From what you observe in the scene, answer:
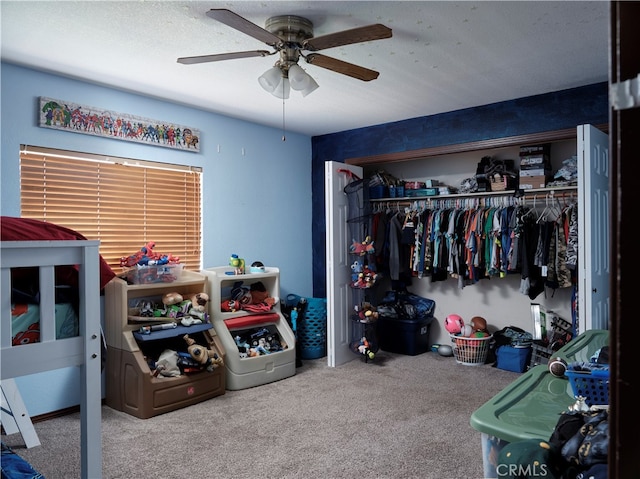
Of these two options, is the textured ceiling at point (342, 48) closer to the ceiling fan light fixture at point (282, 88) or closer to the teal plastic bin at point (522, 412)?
the ceiling fan light fixture at point (282, 88)

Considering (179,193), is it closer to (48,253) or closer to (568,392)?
(48,253)

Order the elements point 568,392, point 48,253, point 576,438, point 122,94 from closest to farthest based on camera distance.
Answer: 1. point 576,438
2. point 568,392
3. point 48,253
4. point 122,94

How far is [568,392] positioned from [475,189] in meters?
3.50

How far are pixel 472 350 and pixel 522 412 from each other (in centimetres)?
349

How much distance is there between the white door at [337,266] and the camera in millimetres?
4402

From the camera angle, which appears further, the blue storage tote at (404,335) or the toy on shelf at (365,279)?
the blue storage tote at (404,335)

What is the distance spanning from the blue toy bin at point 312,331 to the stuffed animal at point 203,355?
50.6 inches

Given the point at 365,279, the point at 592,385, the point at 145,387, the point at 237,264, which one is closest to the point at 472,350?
the point at 365,279

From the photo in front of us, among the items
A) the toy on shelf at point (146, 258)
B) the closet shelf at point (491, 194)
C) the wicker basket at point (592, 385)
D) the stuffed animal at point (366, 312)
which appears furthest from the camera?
the stuffed animal at point (366, 312)

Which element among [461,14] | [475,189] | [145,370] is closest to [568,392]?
[461,14]

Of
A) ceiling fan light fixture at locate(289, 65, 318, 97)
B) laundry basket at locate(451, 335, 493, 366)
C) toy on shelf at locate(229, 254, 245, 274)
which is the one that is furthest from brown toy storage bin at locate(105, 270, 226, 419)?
laundry basket at locate(451, 335, 493, 366)

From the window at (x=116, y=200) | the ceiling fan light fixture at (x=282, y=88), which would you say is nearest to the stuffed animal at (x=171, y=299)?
the window at (x=116, y=200)

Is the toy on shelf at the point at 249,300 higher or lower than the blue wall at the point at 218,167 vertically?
lower

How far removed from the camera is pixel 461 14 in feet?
7.99
